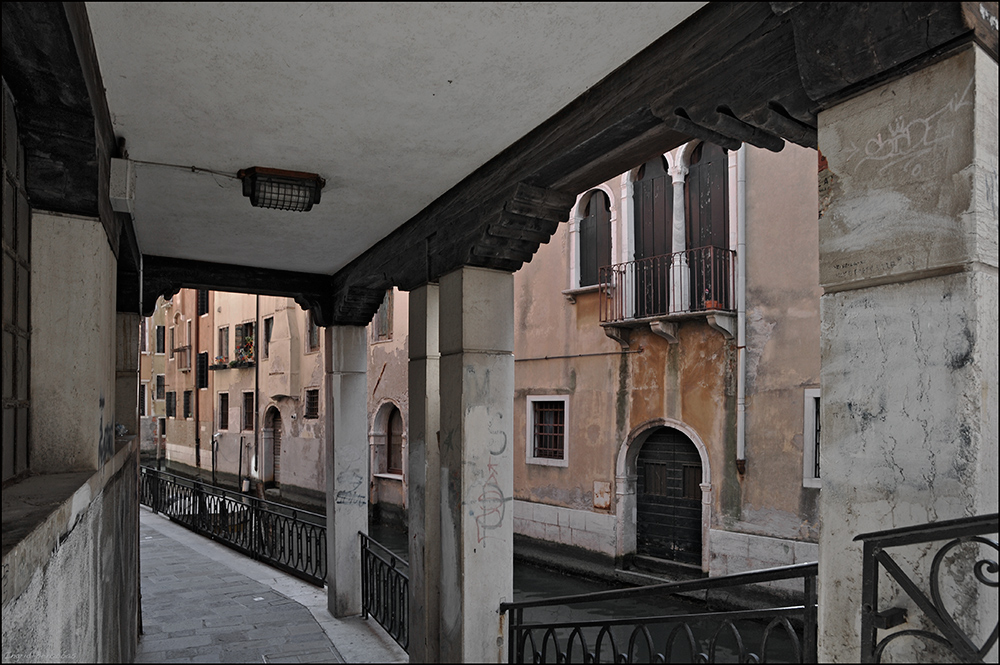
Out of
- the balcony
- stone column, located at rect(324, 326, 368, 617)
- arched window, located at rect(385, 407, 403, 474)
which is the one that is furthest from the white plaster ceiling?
the balcony

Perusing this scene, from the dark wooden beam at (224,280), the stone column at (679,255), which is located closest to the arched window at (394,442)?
the stone column at (679,255)

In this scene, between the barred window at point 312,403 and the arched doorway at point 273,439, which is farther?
the arched doorway at point 273,439

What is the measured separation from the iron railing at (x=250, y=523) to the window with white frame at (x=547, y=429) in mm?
4541

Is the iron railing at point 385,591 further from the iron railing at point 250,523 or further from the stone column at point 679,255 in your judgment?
the stone column at point 679,255

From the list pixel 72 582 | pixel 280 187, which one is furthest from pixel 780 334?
pixel 72 582

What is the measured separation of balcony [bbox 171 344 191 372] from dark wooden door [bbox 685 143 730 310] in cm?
2320

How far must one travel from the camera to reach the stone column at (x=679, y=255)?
11.3 m

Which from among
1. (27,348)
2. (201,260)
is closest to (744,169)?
(201,260)

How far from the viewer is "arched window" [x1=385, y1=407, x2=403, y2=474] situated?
18047 mm

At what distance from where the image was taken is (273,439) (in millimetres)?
23391

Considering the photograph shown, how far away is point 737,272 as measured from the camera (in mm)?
10836

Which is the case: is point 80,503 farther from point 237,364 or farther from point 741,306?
point 237,364

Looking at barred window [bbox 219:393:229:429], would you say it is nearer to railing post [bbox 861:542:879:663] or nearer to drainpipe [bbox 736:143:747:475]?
drainpipe [bbox 736:143:747:475]

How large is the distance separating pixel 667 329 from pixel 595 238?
8.14 feet
